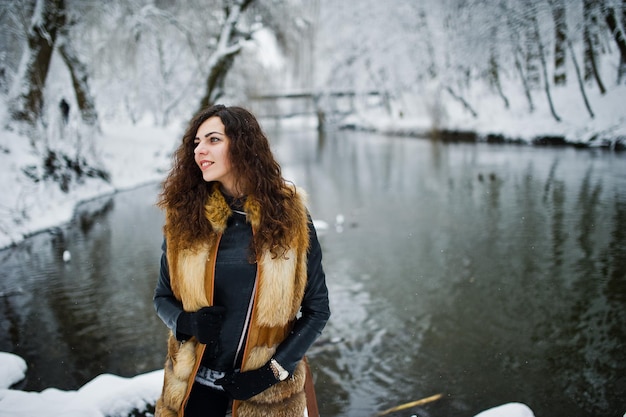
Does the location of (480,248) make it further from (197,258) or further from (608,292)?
(197,258)

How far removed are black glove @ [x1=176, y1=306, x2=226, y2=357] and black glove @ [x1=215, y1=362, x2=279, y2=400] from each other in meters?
0.15

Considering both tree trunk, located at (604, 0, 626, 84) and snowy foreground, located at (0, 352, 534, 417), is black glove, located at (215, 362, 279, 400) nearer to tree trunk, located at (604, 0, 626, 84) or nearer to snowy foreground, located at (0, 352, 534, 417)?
snowy foreground, located at (0, 352, 534, 417)

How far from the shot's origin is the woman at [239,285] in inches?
70.3

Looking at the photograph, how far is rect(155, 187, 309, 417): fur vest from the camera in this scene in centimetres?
179

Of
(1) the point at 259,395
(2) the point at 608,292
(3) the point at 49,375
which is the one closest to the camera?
(1) the point at 259,395

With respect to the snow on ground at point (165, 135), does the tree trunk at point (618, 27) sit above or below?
above

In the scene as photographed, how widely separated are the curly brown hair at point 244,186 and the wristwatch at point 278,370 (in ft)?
1.34

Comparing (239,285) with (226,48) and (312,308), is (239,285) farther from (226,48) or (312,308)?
(226,48)

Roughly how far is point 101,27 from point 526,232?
12.6 metres

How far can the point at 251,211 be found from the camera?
6.08ft

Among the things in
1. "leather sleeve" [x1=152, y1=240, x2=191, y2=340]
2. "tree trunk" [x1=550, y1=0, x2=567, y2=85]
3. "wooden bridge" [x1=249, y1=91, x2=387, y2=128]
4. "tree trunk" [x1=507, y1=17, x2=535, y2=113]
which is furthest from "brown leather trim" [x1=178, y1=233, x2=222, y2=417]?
"wooden bridge" [x1=249, y1=91, x2=387, y2=128]

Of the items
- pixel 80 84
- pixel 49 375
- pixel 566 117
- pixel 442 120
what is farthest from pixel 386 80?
pixel 49 375

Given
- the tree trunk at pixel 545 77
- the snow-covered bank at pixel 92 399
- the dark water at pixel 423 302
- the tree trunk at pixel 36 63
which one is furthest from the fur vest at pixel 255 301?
the tree trunk at pixel 545 77

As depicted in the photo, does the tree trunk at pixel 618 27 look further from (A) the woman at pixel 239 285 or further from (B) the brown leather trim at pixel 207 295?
(B) the brown leather trim at pixel 207 295
